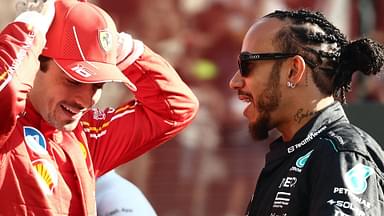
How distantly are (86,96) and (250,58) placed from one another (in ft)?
1.99

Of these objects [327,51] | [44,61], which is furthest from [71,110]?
[327,51]

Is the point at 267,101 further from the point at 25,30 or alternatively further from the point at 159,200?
the point at 159,200

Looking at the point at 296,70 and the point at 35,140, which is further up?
the point at 296,70

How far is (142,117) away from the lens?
4379 mm

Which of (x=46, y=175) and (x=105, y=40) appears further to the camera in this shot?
(x=105, y=40)

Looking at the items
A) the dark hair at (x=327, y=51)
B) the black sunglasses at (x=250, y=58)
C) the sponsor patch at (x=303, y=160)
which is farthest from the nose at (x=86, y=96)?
the sponsor patch at (x=303, y=160)

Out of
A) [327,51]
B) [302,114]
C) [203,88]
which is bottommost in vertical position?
[203,88]

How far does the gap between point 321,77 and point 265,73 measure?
194mm

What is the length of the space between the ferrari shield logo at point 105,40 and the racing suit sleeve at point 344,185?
969 mm

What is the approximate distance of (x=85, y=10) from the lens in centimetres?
405

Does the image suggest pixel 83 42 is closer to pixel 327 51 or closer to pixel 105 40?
pixel 105 40

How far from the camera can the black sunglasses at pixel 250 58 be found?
3.75 meters

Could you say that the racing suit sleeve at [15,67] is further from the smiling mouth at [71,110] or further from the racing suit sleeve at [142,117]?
the racing suit sleeve at [142,117]

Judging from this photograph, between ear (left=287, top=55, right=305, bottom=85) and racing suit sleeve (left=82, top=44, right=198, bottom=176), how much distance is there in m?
0.83
